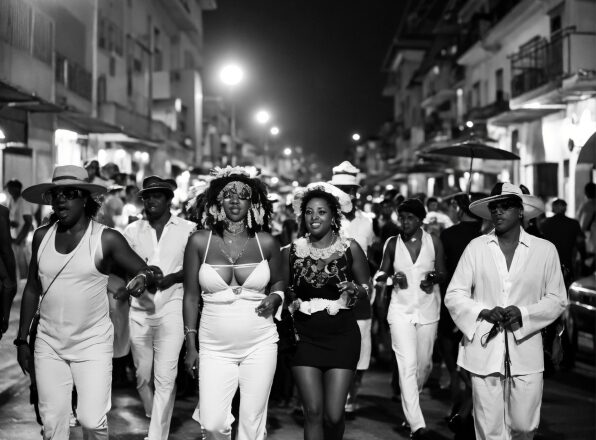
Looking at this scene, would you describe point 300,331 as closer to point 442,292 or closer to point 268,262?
point 268,262

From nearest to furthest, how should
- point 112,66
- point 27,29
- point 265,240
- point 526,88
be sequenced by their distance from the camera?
point 265,240 → point 27,29 → point 526,88 → point 112,66

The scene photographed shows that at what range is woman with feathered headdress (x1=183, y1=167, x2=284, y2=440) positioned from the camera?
5504mm

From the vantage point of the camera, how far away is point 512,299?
19.0 ft

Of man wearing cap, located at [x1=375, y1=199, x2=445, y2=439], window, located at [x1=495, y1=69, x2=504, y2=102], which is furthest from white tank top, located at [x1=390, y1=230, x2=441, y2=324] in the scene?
window, located at [x1=495, y1=69, x2=504, y2=102]

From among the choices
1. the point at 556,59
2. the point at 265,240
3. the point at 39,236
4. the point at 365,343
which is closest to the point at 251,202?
the point at 265,240

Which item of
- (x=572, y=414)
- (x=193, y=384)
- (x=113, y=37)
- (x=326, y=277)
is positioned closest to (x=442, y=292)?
(x=572, y=414)

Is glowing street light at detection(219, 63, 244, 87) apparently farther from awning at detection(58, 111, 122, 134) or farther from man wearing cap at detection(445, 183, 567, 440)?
man wearing cap at detection(445, 183, 567, 440)

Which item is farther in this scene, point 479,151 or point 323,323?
point 479,151

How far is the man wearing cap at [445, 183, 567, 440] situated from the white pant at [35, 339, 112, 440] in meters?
2.36

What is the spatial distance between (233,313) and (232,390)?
1.57ft

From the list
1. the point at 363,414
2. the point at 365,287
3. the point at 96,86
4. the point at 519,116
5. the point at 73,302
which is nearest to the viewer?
the point at 73,302

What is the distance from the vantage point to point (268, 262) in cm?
584

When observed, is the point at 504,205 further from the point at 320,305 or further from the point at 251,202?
the point at 251,202

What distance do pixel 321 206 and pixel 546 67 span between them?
68.1ft
